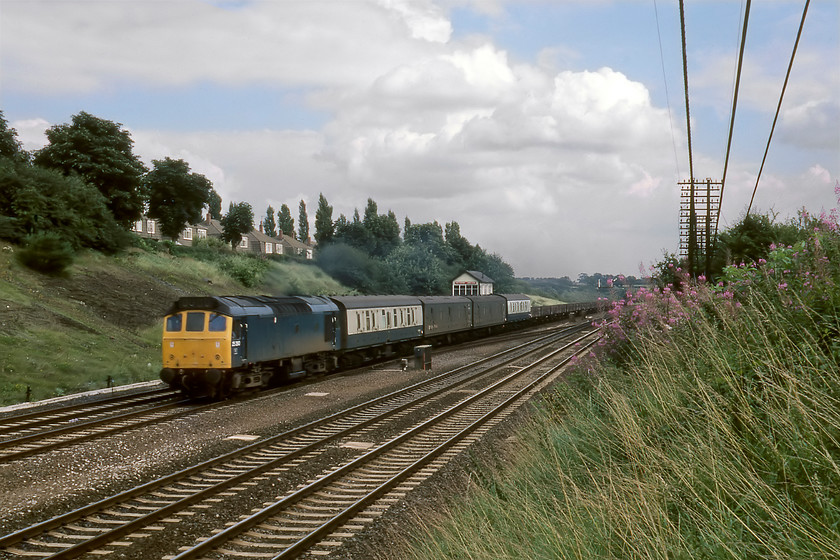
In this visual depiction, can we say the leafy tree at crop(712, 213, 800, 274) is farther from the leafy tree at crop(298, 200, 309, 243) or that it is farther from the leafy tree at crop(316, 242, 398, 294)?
the leafy tree at crop(298, 200, 309, 243)

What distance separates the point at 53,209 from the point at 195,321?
25666 millimetres

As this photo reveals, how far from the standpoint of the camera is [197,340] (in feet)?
63.0

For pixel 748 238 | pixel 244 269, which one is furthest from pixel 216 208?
pixel 748 238

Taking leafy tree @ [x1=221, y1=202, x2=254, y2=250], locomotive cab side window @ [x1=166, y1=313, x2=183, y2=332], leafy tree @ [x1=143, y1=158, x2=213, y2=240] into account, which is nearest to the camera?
locomotive cab side window @ [x1=166, y1=313, x2=183, y2=332]

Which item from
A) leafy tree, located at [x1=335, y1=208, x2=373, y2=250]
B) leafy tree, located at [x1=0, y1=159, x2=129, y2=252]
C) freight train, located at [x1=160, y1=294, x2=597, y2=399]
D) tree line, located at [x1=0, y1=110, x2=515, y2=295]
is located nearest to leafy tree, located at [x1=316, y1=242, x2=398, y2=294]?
tree line, located at [x1=0, y1=110, x2=515, y2=295]

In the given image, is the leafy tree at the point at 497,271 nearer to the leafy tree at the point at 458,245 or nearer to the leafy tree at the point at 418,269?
the leafy tree at the point at 458,245

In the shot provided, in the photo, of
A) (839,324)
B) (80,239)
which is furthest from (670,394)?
(80,239)

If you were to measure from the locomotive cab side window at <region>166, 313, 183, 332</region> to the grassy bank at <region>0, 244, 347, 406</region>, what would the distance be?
157 inches

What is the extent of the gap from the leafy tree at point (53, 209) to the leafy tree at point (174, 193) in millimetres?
16913

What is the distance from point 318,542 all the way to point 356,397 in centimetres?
1193

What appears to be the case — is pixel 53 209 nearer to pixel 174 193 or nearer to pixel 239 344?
pixel 174 193

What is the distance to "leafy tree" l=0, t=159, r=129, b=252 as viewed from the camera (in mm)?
38250

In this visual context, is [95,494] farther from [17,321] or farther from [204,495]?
[17,321]

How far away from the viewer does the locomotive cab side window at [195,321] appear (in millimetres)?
19328
